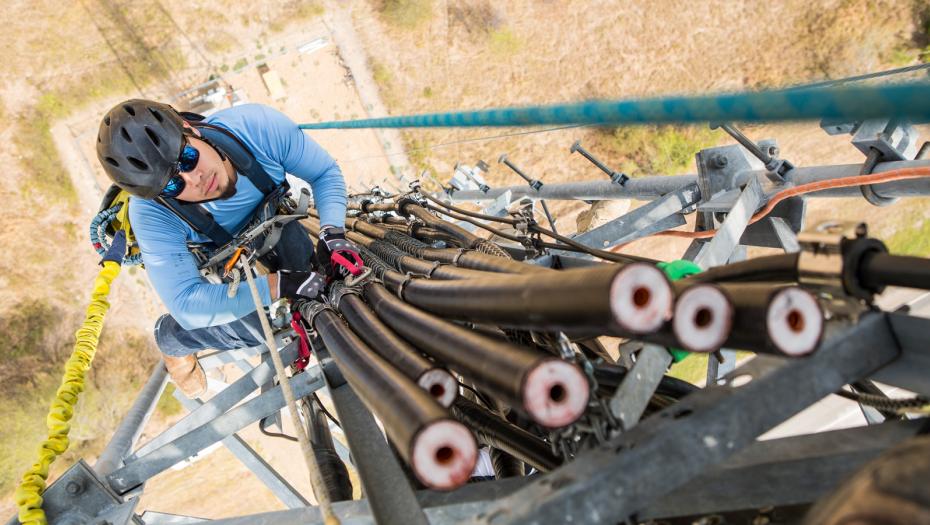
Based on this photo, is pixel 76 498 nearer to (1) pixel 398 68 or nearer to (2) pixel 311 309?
(2) pixel 311 309

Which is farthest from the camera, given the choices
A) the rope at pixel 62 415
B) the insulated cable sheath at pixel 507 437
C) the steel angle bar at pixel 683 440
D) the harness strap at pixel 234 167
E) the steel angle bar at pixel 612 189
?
the steel angle bar at pixel 612 189

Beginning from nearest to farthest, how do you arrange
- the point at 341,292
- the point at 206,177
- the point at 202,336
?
the point at 341,292 → the point at 206,177 → the point at 202,336

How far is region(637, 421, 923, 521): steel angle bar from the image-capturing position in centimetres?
162

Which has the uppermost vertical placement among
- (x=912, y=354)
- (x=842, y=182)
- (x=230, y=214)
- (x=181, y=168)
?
(x=181, y=168)

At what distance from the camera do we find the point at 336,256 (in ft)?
12.3

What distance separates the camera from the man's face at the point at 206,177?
13.1ft

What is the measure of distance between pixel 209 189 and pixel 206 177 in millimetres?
91

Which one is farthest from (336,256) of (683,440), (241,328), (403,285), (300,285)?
(683,440)

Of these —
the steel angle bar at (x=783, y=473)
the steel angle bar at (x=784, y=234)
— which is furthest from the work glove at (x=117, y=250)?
the steel angle bar at (x=784, y=234)

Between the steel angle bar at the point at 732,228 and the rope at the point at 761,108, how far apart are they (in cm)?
206

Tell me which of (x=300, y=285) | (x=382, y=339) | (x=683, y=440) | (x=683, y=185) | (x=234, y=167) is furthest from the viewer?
(x=683, y=185)

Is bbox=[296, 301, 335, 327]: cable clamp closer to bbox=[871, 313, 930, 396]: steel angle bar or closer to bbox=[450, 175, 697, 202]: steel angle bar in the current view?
bbox=[871, 313, 930, 396]: steel angle bar

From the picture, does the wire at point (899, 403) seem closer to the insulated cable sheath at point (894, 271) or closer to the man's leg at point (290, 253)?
the insulated cable sheath at point (894, 271)

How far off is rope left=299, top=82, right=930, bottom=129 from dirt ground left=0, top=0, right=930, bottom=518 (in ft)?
46.9
